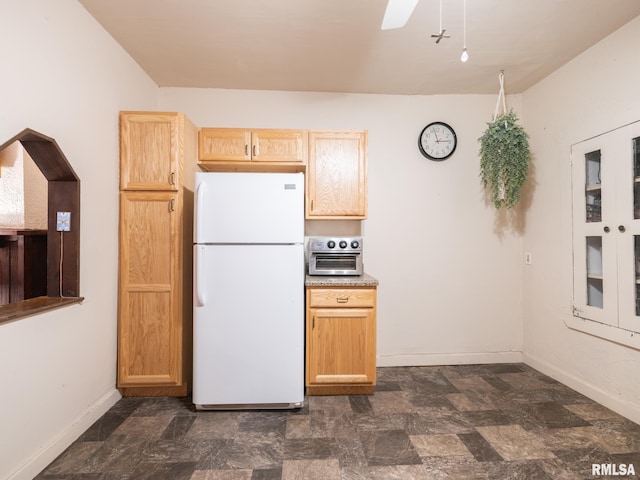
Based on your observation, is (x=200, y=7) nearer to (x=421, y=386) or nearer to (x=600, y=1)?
(x=600, y=1)

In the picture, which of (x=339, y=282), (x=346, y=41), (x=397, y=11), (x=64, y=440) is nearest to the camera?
(x=397, y=11)

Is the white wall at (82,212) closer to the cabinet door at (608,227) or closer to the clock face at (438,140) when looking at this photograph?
the clock face at (438,140)

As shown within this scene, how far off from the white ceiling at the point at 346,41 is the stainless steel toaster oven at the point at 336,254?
1.46 metres

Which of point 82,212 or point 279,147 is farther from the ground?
point 279,147

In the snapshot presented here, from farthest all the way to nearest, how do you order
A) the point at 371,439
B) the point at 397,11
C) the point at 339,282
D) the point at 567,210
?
the point at 567,210
the point at 339,282
the point at 371,439
the point at 397,11

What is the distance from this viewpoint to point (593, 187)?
240cm

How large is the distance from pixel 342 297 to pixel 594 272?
1.95 metres

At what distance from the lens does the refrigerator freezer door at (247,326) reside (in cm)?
223

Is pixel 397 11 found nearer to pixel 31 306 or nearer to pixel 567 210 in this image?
pixel 567 210

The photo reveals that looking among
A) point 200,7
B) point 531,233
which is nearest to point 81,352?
point 200,7

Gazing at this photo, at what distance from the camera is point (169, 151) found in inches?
93.1

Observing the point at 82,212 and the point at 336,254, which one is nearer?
the point at 82,212

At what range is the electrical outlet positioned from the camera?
6.20 feet

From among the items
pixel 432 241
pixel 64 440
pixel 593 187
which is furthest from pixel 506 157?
pixel 64 440
